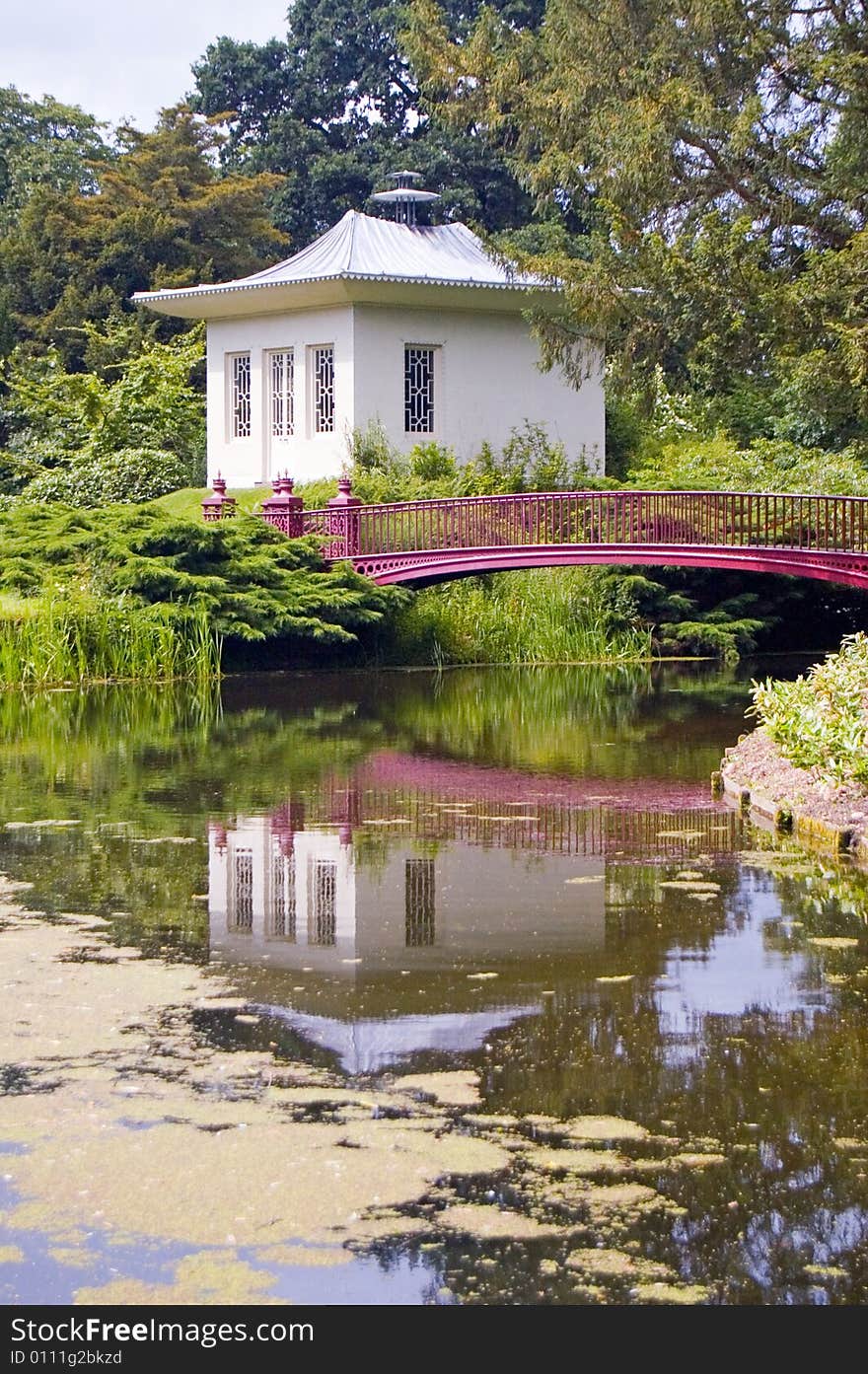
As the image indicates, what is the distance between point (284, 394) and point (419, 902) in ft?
81.4

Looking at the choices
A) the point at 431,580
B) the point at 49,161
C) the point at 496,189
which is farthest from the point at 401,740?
the point at 49,161

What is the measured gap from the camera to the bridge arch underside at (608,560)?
22.8 m

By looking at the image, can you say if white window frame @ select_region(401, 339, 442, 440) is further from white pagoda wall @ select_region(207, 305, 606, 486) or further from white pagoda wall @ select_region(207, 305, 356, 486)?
white pagoda wall @ select_region(207, 305, 356, 486)

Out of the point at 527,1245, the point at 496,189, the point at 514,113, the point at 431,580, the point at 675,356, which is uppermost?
the point at 496,189

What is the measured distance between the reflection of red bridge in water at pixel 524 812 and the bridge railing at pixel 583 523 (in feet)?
33.6

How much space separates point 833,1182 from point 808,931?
10.7 feet

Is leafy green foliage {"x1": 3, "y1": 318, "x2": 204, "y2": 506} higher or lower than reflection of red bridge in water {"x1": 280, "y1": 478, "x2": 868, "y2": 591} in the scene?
higher

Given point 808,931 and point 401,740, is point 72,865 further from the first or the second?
point 401,740

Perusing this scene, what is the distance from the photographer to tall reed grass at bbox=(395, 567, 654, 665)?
1038 inches

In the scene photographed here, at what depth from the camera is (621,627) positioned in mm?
27703

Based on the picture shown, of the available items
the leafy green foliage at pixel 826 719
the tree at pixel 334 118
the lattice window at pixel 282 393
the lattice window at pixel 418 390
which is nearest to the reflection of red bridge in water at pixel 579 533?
the lattice window at pixel 418 390

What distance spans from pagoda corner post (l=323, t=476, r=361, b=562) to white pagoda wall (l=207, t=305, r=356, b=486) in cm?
485

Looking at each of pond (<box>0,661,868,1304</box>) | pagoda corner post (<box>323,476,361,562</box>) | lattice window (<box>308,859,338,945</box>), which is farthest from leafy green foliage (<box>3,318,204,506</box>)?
lattice window (<box>308,859,338,945</box>)

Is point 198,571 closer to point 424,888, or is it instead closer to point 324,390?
point 324,390
